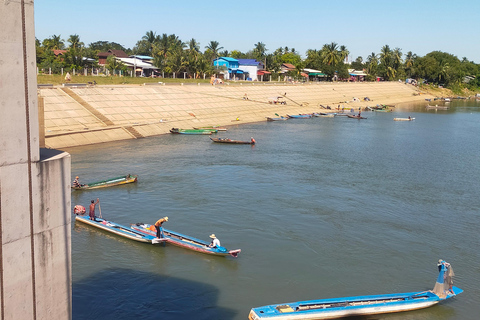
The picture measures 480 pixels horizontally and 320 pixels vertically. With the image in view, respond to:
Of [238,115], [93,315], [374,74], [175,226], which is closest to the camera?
[93,315]

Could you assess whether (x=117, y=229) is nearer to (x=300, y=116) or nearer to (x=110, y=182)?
(x=110, y=182)

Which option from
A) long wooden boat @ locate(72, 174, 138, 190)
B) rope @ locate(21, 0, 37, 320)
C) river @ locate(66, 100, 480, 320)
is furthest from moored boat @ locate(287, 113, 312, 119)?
rope @ locate(21, 0, 37, 320)

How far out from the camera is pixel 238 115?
80062 mm

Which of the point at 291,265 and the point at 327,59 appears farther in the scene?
the point at 327,59

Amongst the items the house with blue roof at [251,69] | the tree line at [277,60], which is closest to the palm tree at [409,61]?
the tree line at [277,60]

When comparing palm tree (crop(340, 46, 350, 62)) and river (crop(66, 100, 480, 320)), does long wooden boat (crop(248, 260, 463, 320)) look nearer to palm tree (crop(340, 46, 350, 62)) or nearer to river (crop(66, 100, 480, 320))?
river (crop(66, 100, 480, 320))

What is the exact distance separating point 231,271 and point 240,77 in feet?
368

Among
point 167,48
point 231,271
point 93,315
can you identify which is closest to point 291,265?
point 231,271

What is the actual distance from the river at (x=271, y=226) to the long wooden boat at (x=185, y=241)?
368 millimetres

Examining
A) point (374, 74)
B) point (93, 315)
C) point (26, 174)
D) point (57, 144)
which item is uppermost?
point (374, 74)

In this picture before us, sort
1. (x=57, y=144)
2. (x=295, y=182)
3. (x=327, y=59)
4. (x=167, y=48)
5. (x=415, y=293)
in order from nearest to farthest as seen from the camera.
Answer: (x=415, y=293) < (x=295, y=182) < (x=57, y=144) < (x=167, y=48) < (x=327, y=59)

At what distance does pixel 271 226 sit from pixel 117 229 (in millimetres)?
8857

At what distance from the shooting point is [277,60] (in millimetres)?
154000

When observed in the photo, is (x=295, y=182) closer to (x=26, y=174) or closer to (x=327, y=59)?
(x=26, y=174)
